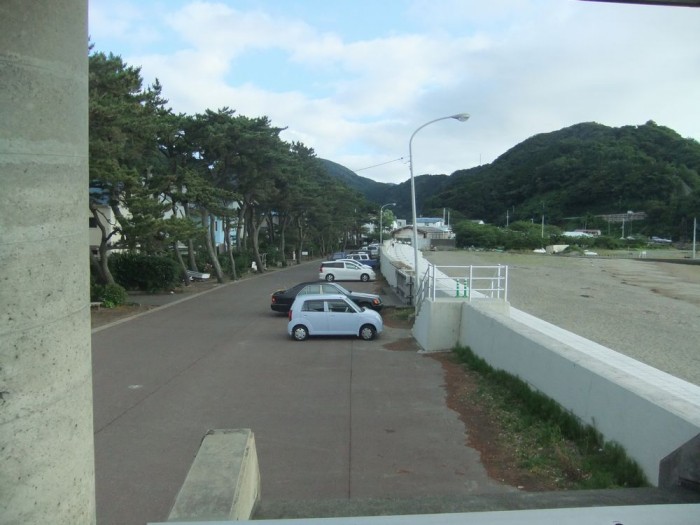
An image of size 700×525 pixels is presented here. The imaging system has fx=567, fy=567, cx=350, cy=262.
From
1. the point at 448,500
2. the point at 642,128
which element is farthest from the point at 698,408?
the point at 642,128

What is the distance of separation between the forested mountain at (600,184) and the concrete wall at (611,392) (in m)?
126

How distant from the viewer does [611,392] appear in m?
6.20

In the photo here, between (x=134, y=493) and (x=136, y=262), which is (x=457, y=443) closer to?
(x=134, y=493)

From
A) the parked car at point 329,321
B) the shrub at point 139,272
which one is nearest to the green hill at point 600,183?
the shrub at point 139,272

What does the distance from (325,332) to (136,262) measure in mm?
20086

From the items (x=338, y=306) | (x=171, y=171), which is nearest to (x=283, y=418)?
(x=338, y=306)

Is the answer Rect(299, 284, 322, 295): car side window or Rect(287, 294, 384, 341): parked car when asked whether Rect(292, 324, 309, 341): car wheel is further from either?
Rect(299, 284, 322, 295): car side window

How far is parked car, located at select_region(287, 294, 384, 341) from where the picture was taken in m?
17.6

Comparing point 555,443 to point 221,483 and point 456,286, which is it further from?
point 456,286

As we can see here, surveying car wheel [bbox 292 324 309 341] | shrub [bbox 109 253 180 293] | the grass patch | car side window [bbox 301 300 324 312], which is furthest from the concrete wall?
shrub [bbox 109 253 180 293]

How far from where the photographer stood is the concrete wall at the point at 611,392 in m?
4.83

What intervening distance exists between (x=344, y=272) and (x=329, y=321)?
2379 cm

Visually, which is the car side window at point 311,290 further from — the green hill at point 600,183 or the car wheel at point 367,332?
the green hill at point 600,183

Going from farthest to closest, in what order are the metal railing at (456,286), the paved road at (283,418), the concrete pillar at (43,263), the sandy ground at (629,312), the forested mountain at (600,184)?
the forested mountain at (600,184) < the metal railing at (456,286) < the sandy ground at (629,312) < the paved road at (283,418) < the concrete pillar at (43,263)
